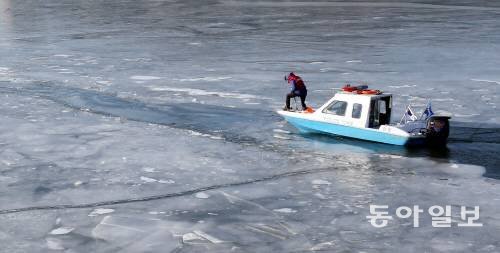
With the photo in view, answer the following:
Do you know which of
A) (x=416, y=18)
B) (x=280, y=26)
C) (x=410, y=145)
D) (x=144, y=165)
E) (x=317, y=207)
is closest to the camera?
(x=317, y=207)

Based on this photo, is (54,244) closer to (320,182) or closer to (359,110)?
(320,182)

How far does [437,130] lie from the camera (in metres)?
16.9

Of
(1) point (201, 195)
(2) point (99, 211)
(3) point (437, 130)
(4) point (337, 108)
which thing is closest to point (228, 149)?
(4) point (337, 108)

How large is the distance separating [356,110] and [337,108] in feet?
1.57

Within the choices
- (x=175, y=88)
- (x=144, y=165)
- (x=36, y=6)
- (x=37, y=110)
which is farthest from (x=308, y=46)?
(x=36, y=6)

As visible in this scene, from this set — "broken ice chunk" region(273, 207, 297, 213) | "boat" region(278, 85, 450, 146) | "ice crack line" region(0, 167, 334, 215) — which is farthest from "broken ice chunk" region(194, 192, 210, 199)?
"boat" region(278, 85, 450, 146)

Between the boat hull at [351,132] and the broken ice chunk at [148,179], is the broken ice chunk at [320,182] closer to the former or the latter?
the broken ice chunk at [148,179]

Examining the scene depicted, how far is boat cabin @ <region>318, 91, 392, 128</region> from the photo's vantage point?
17.6 metres

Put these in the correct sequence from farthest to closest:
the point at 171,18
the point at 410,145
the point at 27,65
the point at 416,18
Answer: the point at 171,18, the point at 416,18, the point at 27,65, the point at 410,145

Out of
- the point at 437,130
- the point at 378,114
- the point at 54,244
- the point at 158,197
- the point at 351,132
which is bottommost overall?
the point at 54,244

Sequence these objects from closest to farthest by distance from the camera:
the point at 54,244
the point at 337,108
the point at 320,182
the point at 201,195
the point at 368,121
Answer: the point at 54,244 → the point at 201,195 → the point at 320,182 → the point at 368,121 → the point at 337,108

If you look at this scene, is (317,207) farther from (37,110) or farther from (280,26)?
(280,26)

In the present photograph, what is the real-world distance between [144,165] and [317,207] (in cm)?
404

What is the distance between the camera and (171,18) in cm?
4591
